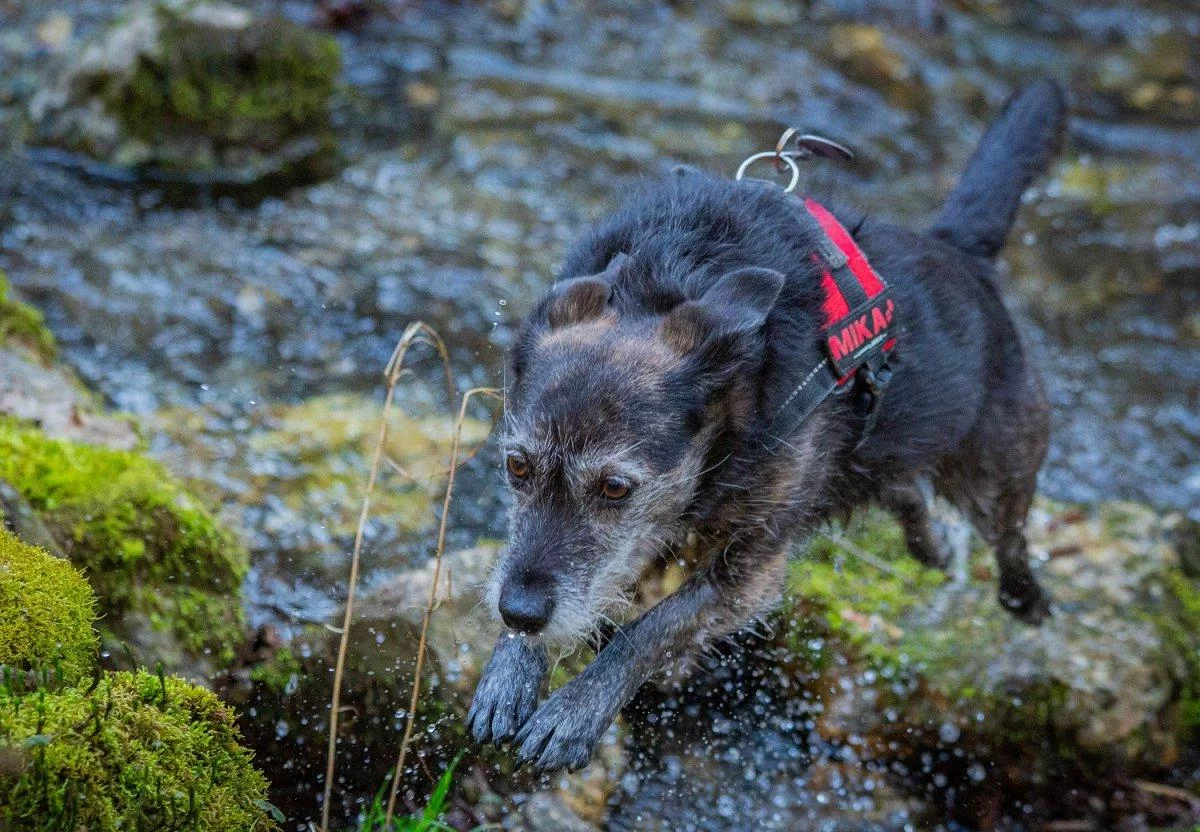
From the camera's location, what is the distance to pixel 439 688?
414 cm

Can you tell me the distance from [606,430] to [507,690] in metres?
0.91

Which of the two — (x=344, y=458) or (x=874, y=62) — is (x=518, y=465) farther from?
(x=874, y=62)

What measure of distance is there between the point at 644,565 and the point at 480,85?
7001mm

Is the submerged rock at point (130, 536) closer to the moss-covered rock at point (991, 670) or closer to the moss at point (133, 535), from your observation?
the moss at point (133, 535)

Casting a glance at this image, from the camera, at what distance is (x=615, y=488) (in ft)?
10.7

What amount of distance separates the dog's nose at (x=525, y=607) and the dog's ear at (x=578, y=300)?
2.78 feet

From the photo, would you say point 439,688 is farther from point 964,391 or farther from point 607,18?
point 607,18

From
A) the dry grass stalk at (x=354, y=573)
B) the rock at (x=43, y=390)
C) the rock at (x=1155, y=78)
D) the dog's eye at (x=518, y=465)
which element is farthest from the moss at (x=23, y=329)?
the rock at (x=1155, y=78)

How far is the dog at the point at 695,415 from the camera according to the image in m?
3.27

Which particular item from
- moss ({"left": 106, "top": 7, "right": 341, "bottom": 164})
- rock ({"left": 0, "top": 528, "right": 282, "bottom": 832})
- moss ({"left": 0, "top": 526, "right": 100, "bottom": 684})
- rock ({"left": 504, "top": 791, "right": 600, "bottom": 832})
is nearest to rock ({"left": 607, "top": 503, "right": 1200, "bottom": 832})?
rock ({"left": 504, "top": 791, "right": 600, "bottom": 832})

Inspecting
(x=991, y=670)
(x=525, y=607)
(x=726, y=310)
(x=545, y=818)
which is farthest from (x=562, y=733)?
(x=991, y=670)

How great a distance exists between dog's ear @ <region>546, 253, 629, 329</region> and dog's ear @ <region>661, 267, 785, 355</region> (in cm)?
21

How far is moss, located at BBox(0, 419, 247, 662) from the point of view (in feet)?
12.4

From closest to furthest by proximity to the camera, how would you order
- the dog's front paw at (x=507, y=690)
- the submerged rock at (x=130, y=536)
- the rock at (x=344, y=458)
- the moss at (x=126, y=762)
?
the moss at (x=126, y=762) → the dog's front paw at (x=507, y=690) → the submerged rock at (x=130, y=536) → the rock at (x=344, y=458)
